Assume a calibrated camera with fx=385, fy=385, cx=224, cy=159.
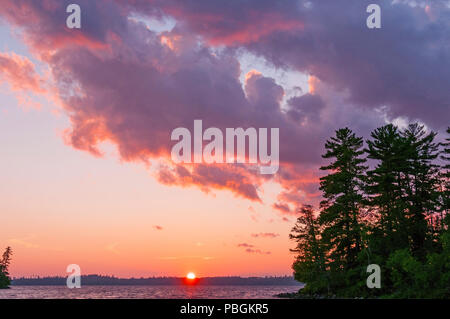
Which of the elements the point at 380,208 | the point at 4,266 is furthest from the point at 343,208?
the point at 4,266

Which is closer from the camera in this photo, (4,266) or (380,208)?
(380,208)

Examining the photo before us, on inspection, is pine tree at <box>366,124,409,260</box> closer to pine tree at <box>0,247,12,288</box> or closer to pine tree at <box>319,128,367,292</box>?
pine tree at <box>319,128,367,292</box>

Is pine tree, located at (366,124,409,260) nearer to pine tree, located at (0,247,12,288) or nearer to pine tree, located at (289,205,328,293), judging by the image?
pine tree, located at (289,205,328,293)

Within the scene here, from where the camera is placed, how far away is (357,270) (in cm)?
4947

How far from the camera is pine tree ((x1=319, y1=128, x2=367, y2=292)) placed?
167 feet

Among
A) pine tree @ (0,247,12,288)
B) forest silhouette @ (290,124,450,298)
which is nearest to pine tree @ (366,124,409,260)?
forest silhouette @ (290,124,450,298)

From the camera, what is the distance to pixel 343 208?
50.7 meters

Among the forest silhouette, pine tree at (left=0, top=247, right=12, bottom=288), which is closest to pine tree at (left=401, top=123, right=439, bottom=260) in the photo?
the forest silhouette

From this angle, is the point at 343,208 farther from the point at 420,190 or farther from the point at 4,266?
the point at 4,266

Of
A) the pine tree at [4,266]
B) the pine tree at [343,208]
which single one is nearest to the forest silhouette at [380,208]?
the pine tree at [343,208]

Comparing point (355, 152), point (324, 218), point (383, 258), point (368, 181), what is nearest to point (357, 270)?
point (383, 258)

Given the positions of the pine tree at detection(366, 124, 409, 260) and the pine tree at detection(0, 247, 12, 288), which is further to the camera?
the pine tree at detection(0, 247, 12, 288)
